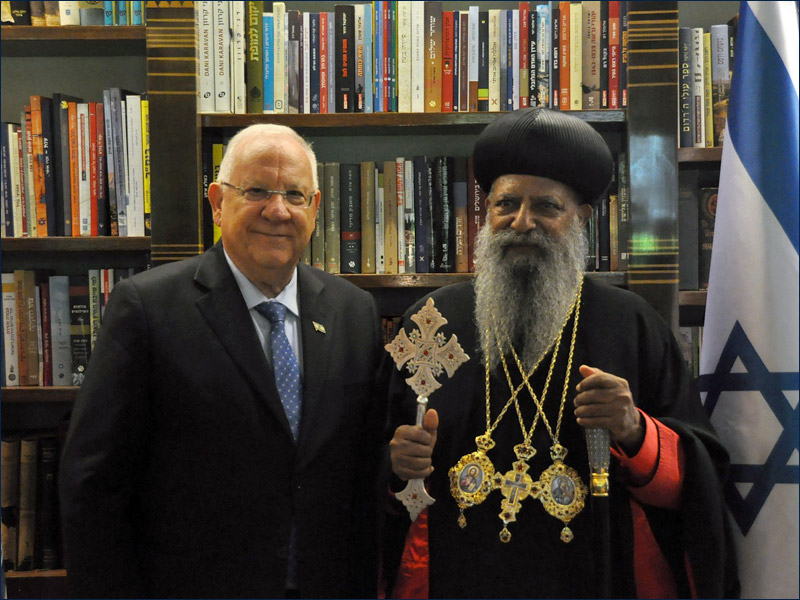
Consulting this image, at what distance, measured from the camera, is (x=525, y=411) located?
7.67 feet

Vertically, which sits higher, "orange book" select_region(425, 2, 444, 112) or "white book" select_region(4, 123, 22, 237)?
"orange book" select_region(425, 2, 444, 112)

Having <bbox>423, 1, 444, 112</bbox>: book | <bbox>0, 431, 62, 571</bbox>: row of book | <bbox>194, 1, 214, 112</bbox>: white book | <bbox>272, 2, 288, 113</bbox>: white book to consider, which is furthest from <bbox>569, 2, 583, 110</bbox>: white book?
<bbox>0, 431, 62, 571</bbox>: row of book

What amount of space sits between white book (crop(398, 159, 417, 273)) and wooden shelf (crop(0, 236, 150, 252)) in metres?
0.98

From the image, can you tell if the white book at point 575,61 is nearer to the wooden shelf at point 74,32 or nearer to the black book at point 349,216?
the black book at point 349,216

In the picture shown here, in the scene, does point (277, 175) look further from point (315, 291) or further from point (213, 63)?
point (213, 63)

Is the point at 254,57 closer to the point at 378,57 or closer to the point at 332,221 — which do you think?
the point at 378,57

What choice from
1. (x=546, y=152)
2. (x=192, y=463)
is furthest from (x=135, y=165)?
(x=546, y=152)

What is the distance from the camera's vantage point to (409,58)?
10.3 ft

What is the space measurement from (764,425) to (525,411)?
625 mm

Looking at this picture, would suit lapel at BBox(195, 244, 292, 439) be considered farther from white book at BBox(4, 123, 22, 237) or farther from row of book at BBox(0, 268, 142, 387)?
white book at BBox(4, 123, 22, 237)

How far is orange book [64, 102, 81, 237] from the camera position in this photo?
3.17 metres

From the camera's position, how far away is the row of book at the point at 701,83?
3.10 meters

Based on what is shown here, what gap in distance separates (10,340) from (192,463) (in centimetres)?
144

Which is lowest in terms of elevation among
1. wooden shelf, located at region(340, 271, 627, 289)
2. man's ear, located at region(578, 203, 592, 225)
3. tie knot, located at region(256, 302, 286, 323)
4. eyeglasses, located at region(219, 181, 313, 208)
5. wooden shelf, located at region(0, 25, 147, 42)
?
tie knot, located at region(256, 302, 286, 323)
